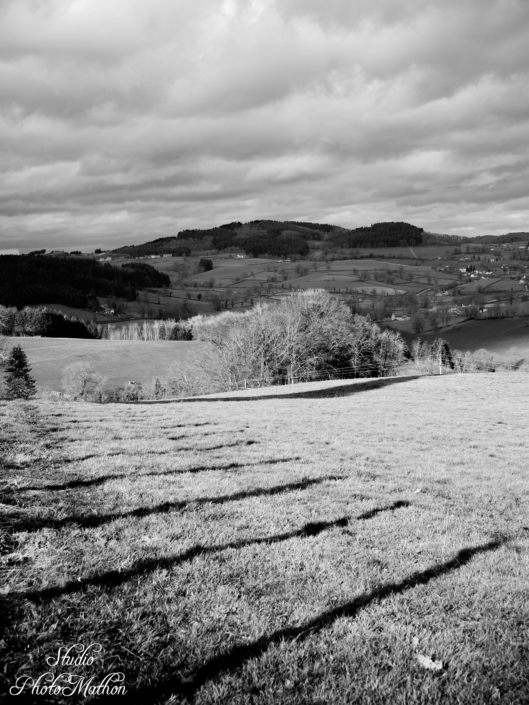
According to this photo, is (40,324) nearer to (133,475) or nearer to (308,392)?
(308,392)

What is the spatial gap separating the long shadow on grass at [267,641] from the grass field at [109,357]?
2962 inches

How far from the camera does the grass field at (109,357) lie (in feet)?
282

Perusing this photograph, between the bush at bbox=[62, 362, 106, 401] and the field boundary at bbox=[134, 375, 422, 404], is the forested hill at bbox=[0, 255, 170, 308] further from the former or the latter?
the field boundary at bbox=[134, 375, 422, 404]

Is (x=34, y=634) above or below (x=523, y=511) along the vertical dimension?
above

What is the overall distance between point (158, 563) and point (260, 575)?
1435 mm

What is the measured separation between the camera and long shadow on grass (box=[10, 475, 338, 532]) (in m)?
6.60

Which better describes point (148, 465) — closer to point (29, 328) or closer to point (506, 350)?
point (506, 350)

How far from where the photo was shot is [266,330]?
61.2m

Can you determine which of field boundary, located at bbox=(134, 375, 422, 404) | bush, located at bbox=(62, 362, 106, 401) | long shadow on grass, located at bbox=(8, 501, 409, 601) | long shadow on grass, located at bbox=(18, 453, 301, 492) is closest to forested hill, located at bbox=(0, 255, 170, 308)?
bush, located at bbox=(62, 362, 106, 401)

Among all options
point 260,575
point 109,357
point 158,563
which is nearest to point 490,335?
point 109,357

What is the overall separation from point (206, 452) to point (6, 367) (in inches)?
2613

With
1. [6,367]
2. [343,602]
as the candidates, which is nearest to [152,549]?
[343,602]

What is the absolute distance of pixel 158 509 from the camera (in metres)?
7.70

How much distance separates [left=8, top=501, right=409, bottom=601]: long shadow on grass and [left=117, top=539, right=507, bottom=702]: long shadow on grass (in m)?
1.71
